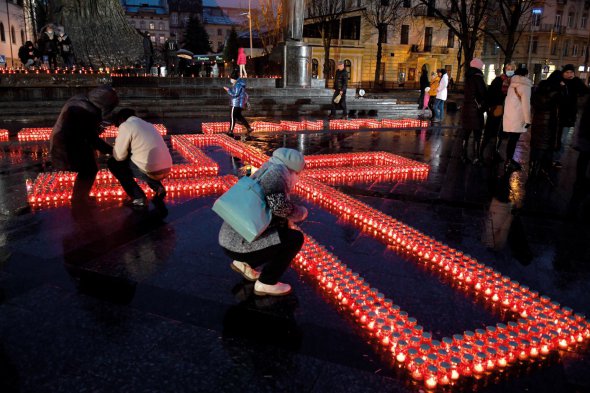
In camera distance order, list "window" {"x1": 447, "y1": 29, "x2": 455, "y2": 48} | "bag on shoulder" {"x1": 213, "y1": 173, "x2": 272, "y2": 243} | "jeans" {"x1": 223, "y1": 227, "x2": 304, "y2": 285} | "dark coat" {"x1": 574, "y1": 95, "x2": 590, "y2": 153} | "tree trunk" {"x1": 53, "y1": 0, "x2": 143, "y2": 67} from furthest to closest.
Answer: "window" {"x1": 447, "y1": 29, "x2": 455, "y2": 48} → "tree trunk" {"x1": 53, "y1": 0, "x2": 143, "y2": 67} → "dark coat" {"x1": 574, "y1": 95, "x2": 590, "y2": 153} → "jeans" {"x1": 223, "y1": 227, "x2": 304, "y2": 285} → "bag on shoulder" {"x1": 213, "y1": 173, "x2": 272, "y2": 243}

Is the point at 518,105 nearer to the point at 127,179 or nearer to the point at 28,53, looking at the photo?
the point at 127,179

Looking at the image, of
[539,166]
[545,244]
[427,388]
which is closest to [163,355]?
[427,388]

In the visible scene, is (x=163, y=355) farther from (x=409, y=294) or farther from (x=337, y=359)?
(x=409, y=294)

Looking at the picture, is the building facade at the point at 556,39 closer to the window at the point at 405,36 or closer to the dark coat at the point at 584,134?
the window at the point at 405,36

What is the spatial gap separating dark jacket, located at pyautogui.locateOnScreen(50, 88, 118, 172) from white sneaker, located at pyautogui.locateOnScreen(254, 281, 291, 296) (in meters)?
3.90

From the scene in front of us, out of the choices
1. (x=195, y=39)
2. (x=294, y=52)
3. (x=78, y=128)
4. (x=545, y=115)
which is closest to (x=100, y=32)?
(x=294, y=52)

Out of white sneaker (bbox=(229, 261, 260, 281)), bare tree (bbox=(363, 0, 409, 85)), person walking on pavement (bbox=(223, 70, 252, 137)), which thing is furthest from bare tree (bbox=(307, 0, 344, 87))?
white sneaker (bbox=(229, 261, 260, 281))

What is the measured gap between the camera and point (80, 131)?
6184 millimetres

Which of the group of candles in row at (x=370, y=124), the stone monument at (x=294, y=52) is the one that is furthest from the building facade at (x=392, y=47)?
the group of candles in row at (x=370, y=124)

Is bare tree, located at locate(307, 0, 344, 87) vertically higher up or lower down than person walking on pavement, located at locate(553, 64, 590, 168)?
higher up

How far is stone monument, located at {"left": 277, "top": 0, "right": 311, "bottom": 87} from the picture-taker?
19297mm

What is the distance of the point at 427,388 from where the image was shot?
258cm

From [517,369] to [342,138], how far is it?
9.90 metres

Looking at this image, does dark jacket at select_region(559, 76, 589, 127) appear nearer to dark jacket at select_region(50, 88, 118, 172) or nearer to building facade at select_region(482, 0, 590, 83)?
dark jacket at select_region(50, 88, 118, 172)
